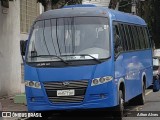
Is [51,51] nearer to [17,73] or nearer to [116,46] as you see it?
[116,46]

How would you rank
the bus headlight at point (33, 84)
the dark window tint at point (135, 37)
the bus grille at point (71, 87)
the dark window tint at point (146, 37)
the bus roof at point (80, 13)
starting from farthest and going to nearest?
the dark window tint at point (146, 37), the dark window tint at point (135, 37), the bus roof at point (80, 13), the bus headlight at point (33, 84), the bus grille at point (71, 87)

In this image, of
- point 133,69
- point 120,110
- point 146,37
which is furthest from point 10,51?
point 120,110

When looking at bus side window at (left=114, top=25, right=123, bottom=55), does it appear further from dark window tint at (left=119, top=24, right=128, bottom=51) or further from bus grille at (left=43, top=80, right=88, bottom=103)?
bus grille at (left=43, top=80, right=88, bottom=103)

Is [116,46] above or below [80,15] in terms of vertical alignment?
below

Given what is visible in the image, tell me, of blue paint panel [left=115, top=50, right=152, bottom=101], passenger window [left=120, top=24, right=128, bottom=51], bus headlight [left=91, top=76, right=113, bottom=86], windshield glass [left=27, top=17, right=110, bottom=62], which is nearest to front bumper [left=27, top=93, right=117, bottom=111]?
bus headlight [left=91, top=76, right=113, bottom=86]

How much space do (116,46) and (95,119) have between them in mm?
2138

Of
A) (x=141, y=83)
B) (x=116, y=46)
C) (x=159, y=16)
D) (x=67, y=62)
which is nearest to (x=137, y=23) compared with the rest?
(x=141, y=83)

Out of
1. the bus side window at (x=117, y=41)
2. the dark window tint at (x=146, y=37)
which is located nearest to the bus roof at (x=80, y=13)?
the bus side window at (x=117, y=41)

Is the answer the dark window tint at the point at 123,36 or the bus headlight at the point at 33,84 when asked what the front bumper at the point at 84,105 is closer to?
the bus headlight at the point at 33,84

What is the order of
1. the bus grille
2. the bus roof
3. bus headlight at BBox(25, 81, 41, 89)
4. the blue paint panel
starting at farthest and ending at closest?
the blue paint panel < the bus roof < bus headlight at BBox(25, 81, 41, 89) < the bus grille

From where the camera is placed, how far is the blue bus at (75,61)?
11141mm

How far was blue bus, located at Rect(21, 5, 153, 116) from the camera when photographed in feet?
36.6

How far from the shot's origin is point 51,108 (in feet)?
36.9

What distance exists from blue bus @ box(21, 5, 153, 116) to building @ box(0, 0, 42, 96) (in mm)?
6808
